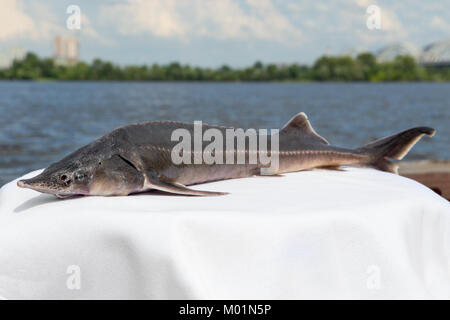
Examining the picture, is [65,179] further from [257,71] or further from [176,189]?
[257,71]

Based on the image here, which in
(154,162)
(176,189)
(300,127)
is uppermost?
(300,127)

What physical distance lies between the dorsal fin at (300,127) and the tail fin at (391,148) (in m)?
0.39

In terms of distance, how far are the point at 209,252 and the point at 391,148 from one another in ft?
6.80

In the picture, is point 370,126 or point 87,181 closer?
point 87,181

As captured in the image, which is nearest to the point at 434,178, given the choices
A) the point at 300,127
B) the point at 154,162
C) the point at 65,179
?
the point at 300,127

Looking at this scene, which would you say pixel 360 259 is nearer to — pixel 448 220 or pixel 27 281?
pixel 448 220

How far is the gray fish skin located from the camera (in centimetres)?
285

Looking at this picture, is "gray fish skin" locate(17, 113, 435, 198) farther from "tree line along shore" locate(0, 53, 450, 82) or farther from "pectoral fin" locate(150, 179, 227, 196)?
"tree line along shore" locate(0, 53, 450, 82)

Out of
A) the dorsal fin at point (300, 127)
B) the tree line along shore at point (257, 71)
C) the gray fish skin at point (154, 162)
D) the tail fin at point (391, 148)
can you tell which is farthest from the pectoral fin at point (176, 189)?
the tree line along shore at point (257, 71)

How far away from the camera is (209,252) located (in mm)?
2484

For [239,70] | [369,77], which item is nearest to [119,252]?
[239,70]

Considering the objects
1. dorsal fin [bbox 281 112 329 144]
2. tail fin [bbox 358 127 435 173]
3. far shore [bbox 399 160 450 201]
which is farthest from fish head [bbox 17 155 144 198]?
far shore [bbox 399 160 450 201]
